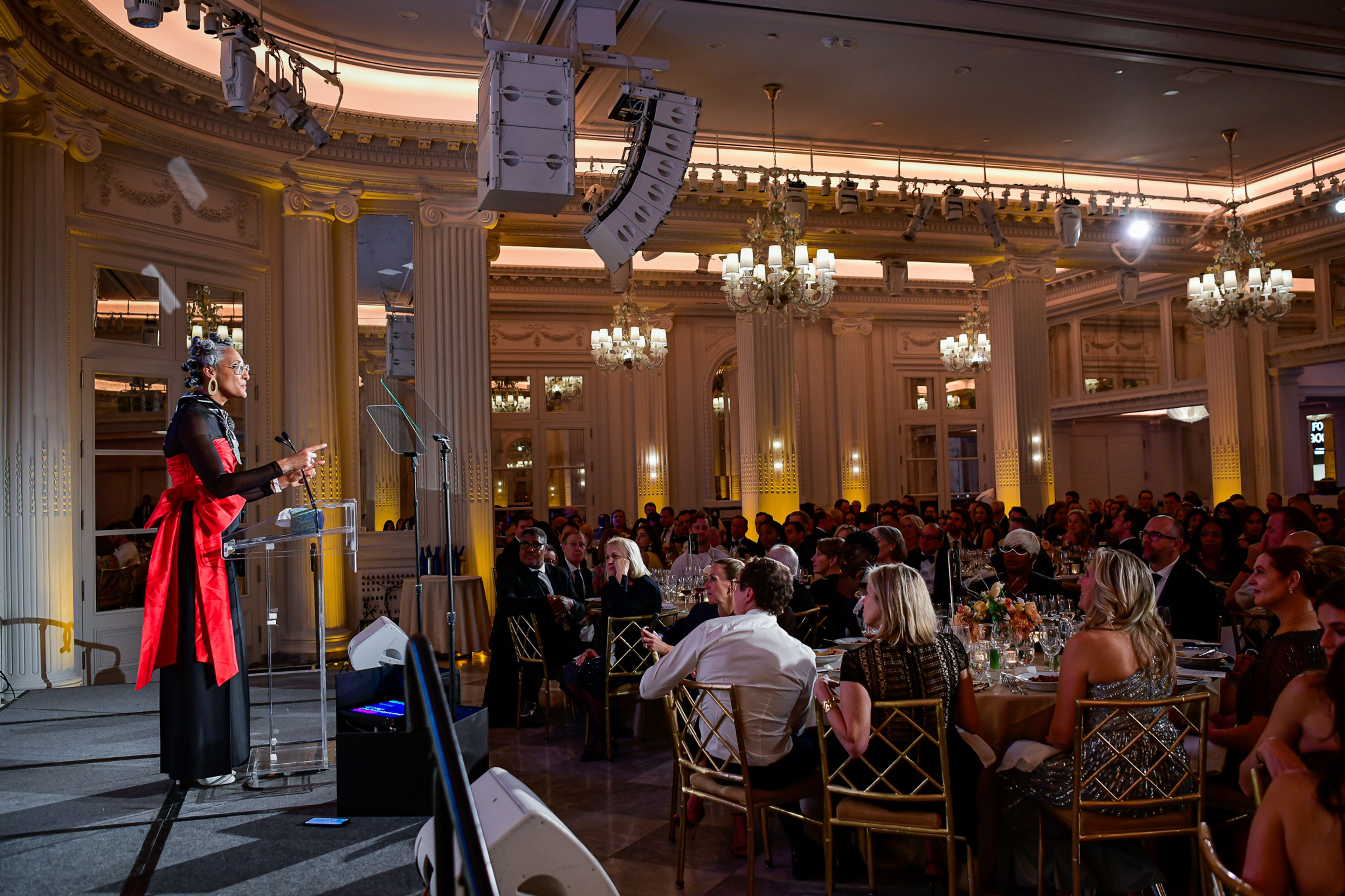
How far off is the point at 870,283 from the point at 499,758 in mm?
12210

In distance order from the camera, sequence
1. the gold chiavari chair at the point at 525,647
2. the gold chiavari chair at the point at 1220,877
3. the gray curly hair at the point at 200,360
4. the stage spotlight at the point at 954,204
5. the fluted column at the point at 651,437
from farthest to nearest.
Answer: the fluted column at the point at 651,437 → the stage spotlight at the point at 954,204 → the gold chiavari chair at the point at 525,647 → the gray curly hair at the point at 200,360 → the gold chiavari chair at the point at 1220,877

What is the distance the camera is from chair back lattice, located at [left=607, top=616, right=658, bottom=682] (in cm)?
540

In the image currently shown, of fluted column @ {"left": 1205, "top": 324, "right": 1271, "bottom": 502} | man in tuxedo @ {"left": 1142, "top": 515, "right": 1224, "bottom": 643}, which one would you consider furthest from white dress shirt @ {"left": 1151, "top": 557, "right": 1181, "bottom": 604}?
fluted column @ {"left": 1205, "top": 324, "right": 1271, "bottom": 502}

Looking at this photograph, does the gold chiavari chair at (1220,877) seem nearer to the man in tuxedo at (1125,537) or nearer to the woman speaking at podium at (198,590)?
the woman speaking at podium at (198,590)

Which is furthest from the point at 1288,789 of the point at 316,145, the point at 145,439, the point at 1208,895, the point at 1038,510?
the point at 1038,510

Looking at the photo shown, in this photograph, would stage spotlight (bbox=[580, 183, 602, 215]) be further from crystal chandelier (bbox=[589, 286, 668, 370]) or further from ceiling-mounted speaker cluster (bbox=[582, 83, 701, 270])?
ceiling-mounted speaker cluster (bbox=[582, 83, 701, 270])

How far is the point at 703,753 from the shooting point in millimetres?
3627

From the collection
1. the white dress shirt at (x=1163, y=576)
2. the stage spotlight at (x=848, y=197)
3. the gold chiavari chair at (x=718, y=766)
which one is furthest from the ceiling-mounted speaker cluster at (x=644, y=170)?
the stage spotlight at (x=848, y=197)

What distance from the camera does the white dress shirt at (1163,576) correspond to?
4895 mm

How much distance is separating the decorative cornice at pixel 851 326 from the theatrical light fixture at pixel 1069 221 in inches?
237

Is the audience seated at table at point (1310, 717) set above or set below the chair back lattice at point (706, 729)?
above

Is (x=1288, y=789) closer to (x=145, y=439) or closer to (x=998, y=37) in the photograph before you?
(x=998, y=37)

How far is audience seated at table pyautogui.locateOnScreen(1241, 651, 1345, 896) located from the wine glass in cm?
223

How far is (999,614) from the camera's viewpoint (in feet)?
13.6
